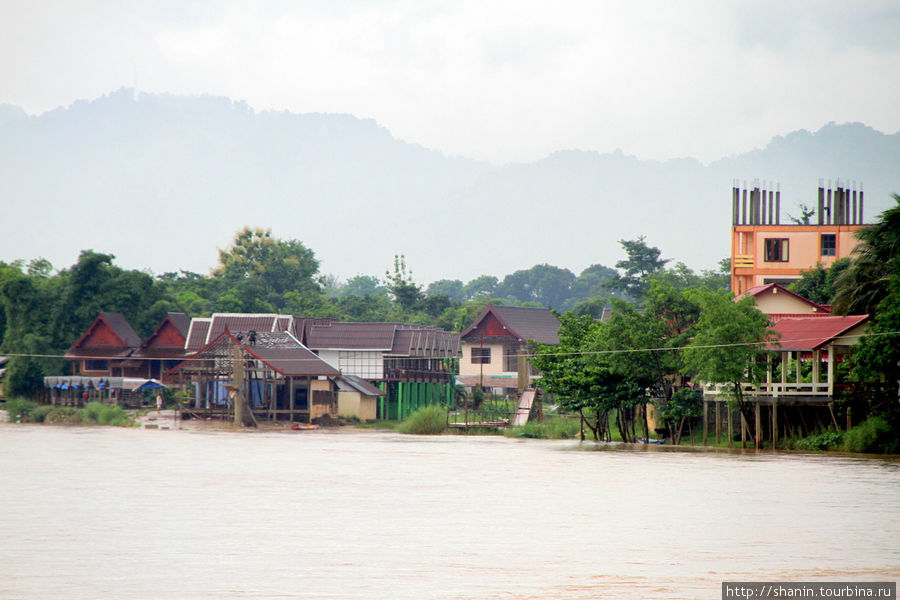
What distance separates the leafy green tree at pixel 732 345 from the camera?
33.6m

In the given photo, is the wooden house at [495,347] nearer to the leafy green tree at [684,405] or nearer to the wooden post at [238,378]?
the wooden post at [238,378]

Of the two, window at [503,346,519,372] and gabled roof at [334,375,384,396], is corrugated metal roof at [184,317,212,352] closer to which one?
gabled roof at [334,375,384,396]

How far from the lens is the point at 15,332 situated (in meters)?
59.9

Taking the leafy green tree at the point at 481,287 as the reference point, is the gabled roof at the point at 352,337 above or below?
below

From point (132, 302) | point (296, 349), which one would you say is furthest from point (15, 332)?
point (296, 349)

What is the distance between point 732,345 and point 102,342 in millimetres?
38217

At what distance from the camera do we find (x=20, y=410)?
52156 millimetres

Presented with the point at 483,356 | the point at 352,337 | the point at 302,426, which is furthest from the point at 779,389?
the point at 483,356

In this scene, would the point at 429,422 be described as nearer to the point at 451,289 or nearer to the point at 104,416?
the point at 104,416

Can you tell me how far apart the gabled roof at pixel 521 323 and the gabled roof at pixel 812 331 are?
84.6ft

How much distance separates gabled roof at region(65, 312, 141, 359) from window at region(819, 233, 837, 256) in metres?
36.7

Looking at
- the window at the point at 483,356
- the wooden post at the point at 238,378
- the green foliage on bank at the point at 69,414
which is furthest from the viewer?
the window at the point at 483,356

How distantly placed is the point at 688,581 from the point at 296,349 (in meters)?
38.1

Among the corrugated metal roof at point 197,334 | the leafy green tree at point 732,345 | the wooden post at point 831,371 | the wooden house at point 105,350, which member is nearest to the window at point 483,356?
the corrugated metal roof at point 197,334
